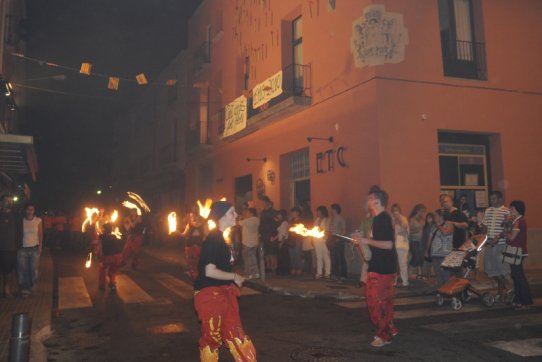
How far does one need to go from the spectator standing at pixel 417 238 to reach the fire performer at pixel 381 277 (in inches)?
229

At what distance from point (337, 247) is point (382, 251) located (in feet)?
19.9

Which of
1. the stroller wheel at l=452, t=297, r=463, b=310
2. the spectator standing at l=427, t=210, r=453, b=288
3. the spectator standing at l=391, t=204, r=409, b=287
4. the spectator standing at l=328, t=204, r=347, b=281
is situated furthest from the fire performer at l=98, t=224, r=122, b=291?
the stroller wheel at l=452, t=297, r=463, b=310

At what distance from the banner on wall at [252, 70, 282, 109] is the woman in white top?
8.64m

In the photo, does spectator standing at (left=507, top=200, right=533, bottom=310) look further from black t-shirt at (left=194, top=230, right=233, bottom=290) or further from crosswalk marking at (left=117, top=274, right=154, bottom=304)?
crosswalk marking at (left=117, top=274, right=154, bottom=304)

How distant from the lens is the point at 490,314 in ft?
22.9

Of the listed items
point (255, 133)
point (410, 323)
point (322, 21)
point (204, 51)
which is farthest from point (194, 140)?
point (410, 323)

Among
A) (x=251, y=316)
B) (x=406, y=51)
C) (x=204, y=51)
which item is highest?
(x=204, y=51)

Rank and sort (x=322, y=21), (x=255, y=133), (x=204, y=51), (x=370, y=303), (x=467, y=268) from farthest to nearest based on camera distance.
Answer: (x=204, y=51) < (x=255, y=133) < (x=322, y=21) < (x=467, y=268) < (x=370, y=303)

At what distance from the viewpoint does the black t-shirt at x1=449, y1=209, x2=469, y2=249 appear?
26.2 feet

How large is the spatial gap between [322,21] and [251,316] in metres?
10.2

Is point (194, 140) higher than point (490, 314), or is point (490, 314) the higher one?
point (194, 140)

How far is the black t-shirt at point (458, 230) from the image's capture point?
7983 millimetres

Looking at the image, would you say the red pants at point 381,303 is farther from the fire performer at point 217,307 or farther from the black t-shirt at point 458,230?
the black t-shirt at point 458,230

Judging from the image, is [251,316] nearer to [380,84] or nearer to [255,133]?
[380,84]
